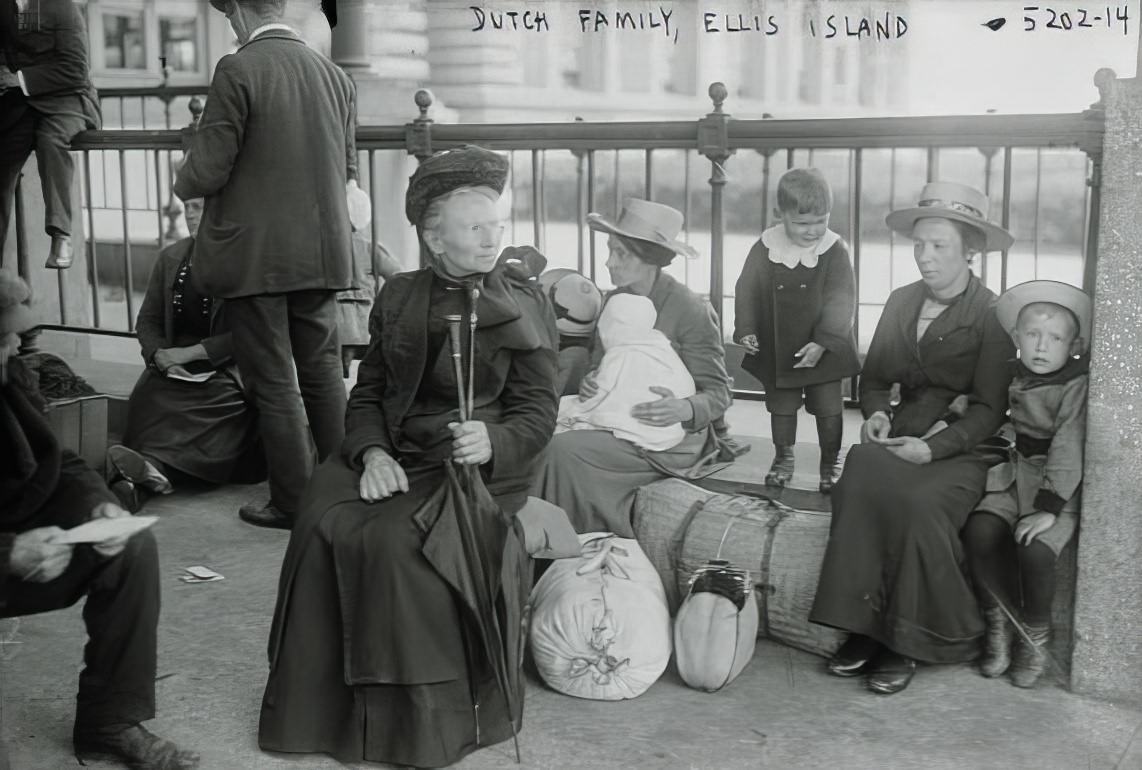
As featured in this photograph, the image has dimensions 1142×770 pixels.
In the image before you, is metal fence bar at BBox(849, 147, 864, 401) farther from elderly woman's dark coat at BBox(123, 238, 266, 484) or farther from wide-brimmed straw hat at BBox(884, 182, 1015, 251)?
elderly woman's dark coat at BBox(123, 238, 266, 484)

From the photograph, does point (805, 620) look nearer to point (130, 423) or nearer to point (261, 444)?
point (261, 444)

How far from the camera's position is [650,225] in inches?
163

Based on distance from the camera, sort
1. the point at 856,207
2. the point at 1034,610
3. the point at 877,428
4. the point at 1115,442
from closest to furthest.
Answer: the point at 1115,442 → the point at 1034,610 → the point at 877,428 → the point at 856,207

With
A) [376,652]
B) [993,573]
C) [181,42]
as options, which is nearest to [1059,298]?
[993,573]

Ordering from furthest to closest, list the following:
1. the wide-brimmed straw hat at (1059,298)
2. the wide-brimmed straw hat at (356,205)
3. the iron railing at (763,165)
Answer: the wide-brimmed straw hat at (356,205)
the iron railing at (763,165)
the wide-brimmed straw hat at (1059,298)

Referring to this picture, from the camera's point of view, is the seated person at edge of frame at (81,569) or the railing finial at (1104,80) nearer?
the seated person at edge of frame at (81,569)

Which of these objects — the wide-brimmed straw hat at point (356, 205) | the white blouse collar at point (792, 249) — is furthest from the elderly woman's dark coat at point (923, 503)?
the wide-brimmed straw hat at point (356, 205)

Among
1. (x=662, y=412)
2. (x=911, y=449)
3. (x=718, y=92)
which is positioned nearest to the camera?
(x=911, y=449)

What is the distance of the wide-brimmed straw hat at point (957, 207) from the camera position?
143 inches

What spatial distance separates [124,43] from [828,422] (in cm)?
A: 906

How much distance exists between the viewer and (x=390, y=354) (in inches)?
135

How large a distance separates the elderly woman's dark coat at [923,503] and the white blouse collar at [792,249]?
39 cm

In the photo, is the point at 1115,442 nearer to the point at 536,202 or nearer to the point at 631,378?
the point at 631,378

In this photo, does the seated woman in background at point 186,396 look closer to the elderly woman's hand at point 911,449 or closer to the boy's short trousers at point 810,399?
the boy's short trousers at point 810,399
